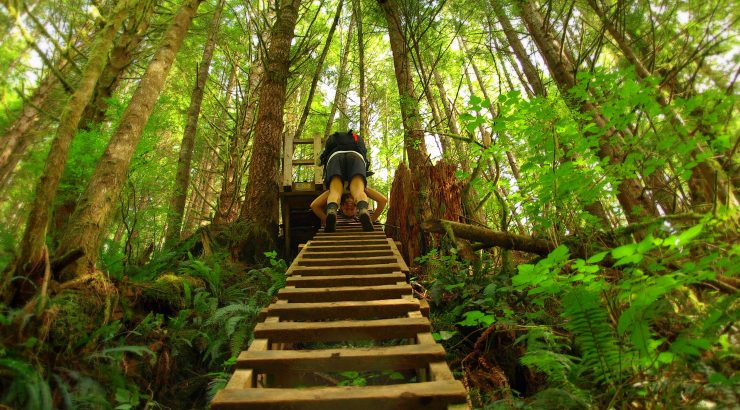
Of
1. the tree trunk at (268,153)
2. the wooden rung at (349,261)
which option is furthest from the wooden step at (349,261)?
the tree trunk at (268,153)

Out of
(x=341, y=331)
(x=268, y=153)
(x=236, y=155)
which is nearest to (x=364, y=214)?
(x=268, y=153)

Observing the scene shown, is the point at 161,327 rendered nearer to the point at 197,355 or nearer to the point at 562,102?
the point at 197,355

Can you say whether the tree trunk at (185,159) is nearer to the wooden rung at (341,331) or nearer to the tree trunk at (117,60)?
the tree trunk at (117,60)

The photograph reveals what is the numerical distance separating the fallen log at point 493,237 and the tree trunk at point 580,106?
1.18 m

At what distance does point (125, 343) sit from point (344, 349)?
208 centimetres

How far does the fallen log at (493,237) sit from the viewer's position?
4.25 metres

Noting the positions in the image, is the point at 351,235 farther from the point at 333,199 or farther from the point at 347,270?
the point at 347,270

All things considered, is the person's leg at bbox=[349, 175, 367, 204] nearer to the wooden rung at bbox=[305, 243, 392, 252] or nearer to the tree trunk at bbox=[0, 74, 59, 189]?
the wooden rung at bbox=[305, 243, 392, 252]

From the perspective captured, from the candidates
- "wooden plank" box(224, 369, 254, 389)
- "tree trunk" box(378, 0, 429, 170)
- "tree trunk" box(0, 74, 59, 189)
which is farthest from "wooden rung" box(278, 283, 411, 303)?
"tree trunk" box(0, 74, 59, 189)

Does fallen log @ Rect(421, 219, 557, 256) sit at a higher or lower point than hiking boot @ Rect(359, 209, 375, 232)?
lower

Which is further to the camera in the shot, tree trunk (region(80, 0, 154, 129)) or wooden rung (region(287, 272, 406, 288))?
tree trunk (region(80, 0, 154, 129))

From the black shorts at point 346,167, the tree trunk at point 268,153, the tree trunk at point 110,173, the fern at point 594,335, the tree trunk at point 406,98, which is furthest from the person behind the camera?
the tree trunk at point 406,98

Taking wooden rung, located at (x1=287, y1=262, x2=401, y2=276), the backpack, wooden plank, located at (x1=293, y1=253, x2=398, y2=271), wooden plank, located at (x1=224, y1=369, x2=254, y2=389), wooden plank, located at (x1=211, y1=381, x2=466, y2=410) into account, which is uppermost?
the backpack

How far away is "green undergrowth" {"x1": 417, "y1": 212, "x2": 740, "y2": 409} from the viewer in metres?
2.00
